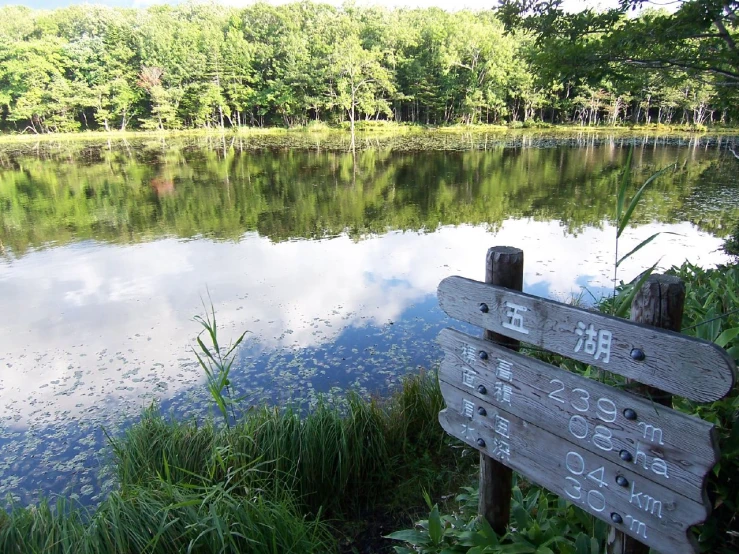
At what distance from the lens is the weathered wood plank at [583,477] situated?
47.5 inches

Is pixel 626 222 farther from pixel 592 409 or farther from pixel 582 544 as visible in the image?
pixel 582 544

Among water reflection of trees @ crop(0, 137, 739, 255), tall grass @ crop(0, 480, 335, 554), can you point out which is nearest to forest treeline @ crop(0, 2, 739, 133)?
water reflection of trees @ crop(0, 137, 739, 255)

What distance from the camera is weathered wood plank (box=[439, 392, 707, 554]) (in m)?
1.21

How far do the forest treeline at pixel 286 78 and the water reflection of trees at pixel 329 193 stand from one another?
16797 millimetres

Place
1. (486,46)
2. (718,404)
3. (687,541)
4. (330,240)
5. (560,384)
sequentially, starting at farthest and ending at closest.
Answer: (486,46), (330,240), (718,404), (560,384), (687,541)

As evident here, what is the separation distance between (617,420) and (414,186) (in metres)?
13.8

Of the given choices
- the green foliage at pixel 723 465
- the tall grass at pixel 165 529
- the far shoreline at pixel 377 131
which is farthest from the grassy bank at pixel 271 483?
the far shoreline at pixel 377 131

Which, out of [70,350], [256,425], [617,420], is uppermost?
[617,420]

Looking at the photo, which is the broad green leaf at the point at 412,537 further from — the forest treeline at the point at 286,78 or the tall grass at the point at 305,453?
the forest treeline at the point at 286,78

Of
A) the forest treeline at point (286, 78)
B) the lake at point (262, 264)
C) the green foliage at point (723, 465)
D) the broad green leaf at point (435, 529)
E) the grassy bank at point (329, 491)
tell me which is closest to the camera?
the green foliage at point (723, 465)

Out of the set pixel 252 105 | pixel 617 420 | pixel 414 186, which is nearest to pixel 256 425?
pixel 617 420

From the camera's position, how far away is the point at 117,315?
6.32 meters

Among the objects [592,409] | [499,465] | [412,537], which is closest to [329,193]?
[412,537]

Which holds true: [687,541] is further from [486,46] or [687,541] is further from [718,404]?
[486,46]
